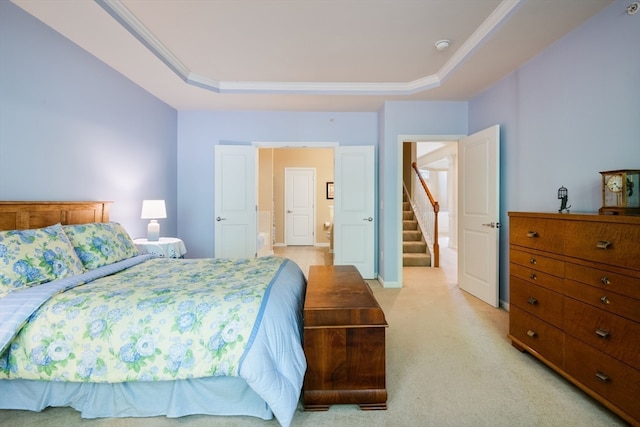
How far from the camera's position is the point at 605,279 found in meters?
1.57

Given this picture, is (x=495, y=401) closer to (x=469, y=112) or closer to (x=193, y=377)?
(x=193, y=377)

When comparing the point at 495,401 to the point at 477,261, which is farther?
the point at 477,261

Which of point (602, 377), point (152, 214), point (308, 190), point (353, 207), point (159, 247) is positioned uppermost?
point (308, 190)

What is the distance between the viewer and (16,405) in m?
1.58

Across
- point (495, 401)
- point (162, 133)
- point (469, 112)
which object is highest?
point (469, 112)

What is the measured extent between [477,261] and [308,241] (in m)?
4.80

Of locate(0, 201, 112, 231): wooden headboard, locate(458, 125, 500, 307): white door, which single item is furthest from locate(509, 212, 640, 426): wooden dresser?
locate(0, 201, 112, 231): wooden headboard

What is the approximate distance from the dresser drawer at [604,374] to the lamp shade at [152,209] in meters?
3.70

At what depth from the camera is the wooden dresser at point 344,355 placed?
156 centimetres

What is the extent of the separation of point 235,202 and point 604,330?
394 centimetres

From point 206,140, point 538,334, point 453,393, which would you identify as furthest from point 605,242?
point 206,140

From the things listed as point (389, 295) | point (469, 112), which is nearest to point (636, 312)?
point (389, 295)

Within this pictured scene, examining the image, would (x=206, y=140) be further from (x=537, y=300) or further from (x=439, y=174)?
(x=439, y=174)

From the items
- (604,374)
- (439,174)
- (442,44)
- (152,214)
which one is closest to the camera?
(604,374)
